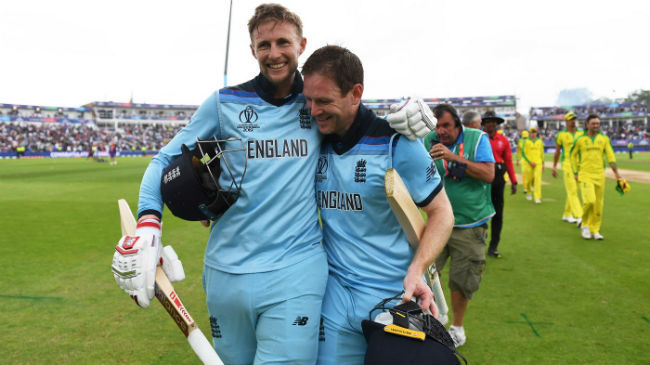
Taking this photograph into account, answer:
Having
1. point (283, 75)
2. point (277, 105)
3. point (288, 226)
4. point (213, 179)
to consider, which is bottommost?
point (288, 226)

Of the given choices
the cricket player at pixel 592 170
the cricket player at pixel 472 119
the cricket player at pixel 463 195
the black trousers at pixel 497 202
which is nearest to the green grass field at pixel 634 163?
the cricket player at pixel 592 170

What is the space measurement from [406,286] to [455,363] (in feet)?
1.37

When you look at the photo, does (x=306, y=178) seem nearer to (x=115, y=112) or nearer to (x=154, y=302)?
(x=154, y=302)

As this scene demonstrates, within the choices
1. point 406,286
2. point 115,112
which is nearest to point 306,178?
point 406,286

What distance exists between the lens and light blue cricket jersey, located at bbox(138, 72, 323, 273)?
7.56ft

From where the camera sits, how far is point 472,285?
13.7ft

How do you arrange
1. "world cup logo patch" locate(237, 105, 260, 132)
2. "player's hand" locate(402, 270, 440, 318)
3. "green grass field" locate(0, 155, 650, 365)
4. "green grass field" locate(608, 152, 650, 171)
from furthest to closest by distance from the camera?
"green grass field" locate(608, 152, 650, 171), "green grass field" locate(0, 155, 650, 365), "world cup logo patch" locate(237, 105, 260, 132), "player's hand" locate(402, 270, 440, 318)

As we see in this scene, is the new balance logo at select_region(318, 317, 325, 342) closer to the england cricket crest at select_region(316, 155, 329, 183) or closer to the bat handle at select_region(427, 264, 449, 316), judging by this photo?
the bat handle at select_region(427, 264, 449, 316)

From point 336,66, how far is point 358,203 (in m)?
0.71

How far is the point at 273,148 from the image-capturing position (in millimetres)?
2377

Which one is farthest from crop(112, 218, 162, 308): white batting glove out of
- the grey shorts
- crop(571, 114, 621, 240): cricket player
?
crop(571, 114, 621, 240): cricket player

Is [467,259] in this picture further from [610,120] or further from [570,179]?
[610,120]

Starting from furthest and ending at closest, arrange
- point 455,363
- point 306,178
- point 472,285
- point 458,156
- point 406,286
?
point 458,156 < point 472,285 < point 306,178 < point 406,286 < point 455,363

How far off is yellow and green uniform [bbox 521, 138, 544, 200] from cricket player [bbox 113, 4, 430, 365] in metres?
12.4
